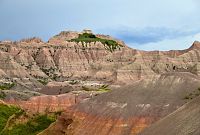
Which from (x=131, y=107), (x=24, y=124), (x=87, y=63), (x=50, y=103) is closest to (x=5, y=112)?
(x=50, y=103)

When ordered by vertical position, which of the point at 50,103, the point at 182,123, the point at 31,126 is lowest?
the point at 31,126

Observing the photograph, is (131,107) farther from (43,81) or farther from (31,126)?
(43,81)

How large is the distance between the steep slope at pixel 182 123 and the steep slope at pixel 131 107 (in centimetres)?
1480

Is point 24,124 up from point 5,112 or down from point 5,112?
down

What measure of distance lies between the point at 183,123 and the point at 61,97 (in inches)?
2781

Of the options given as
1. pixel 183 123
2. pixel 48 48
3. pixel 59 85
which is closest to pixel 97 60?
pixel 48 48

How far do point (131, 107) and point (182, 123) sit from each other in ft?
72.7

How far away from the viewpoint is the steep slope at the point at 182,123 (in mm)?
28234

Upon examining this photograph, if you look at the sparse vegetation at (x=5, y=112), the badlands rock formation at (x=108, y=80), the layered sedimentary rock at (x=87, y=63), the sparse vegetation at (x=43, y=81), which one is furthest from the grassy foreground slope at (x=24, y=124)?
the sparse vegetation at (x=43, y=81)

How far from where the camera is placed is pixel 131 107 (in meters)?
52.6

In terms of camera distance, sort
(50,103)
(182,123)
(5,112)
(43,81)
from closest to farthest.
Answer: (182,123)
(5,112)
(50,103)
(43,81)

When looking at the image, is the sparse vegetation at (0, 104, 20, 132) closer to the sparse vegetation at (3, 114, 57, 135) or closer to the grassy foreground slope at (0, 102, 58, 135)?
the grassy foreground slope at (0, 102, 58, 135)

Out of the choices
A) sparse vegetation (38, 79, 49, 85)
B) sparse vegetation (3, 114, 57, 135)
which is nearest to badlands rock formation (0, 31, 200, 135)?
sparse vegetation (38, 79, 49, 85)

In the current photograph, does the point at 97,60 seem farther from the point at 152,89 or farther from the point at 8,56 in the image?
the point at 152,89
